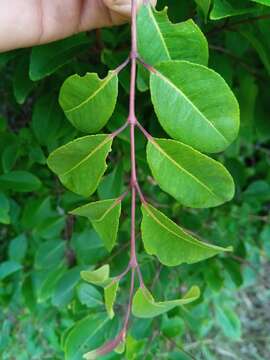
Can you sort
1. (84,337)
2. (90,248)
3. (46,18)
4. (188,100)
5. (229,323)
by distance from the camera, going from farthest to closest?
(229,323)
(90,248)
(84,337)
(46,18)
(188,100)

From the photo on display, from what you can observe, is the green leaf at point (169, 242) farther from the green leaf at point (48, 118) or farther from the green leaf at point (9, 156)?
the green leaf at point (9, 156)

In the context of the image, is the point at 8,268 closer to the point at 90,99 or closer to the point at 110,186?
the point at 110,186

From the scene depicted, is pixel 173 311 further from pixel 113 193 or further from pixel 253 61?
pixel 253 61

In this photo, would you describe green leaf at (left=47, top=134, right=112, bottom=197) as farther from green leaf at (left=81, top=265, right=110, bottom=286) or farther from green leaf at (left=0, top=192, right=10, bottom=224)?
green leaf at (left=0, top=192, right=10, bottom=224)

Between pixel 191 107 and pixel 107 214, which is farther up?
pixel 191 107

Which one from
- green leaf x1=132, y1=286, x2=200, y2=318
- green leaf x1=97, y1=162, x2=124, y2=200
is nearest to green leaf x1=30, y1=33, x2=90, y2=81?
green leaf x1=97, y1=162, x2=124, y2=200

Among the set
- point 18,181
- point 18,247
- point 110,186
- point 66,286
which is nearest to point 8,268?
point 18,247

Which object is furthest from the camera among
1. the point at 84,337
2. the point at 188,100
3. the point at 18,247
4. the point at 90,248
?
the point at 18,247
